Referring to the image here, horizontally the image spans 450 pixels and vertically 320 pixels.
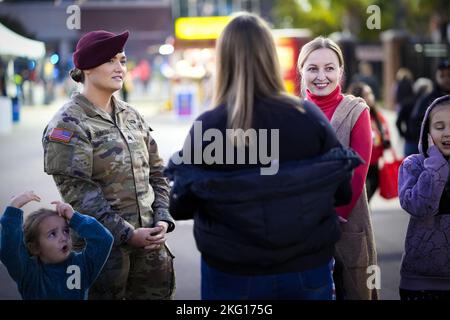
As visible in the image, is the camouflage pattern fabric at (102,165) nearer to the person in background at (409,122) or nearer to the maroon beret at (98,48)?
the maroon beret at (98,48)

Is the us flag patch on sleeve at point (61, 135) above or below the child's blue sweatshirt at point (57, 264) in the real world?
above

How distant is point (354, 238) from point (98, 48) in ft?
4.90

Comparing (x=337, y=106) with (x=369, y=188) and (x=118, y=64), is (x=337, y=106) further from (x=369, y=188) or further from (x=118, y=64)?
(x=369, y=188)

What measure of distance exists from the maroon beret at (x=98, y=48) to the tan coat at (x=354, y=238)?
1078mm

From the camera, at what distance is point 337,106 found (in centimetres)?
392

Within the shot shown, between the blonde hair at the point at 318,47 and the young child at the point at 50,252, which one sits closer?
the young child at the point at 50,252

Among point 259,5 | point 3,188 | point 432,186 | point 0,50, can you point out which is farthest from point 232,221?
point 259,5

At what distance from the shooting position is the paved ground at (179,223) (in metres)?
6.22

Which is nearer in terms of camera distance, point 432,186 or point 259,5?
point 432,186

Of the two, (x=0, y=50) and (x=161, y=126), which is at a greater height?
(x=0, y=50)

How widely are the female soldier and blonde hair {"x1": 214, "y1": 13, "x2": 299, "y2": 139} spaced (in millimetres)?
763

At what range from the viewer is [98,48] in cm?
354

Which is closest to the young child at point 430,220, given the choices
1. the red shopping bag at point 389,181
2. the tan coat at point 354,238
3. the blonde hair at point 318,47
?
the tan coat at point 354,238
